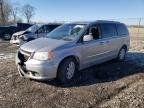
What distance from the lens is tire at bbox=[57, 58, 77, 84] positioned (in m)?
6.20

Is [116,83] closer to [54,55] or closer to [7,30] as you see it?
[54,55]

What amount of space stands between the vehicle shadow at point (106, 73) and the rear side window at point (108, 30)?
47.0 inches

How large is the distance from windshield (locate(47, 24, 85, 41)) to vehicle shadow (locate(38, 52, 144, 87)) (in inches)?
49.2

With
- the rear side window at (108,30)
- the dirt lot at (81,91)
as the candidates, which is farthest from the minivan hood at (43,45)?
the rear side window at (108,30)

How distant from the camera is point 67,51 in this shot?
626cm

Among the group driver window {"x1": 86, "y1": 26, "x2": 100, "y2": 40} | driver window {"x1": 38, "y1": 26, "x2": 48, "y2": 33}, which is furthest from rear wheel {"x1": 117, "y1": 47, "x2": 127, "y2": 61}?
driver window {"x1": 38, "y1": 26, "x2": 48, "y2": 33}

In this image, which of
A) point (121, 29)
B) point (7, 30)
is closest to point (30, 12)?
point (7, 30)

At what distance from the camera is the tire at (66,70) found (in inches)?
244

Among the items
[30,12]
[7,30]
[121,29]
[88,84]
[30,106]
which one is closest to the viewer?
[30,106]

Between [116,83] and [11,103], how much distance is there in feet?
9.67

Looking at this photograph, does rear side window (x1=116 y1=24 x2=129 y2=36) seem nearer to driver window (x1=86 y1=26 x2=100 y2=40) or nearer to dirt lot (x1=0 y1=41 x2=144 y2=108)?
driver window (x1=86 y1=26 x2=100 y2=40)

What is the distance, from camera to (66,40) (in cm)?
669

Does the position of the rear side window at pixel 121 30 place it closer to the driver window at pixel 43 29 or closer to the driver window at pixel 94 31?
the driver window at pixel 94 31

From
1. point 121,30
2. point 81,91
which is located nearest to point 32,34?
point 121,30
